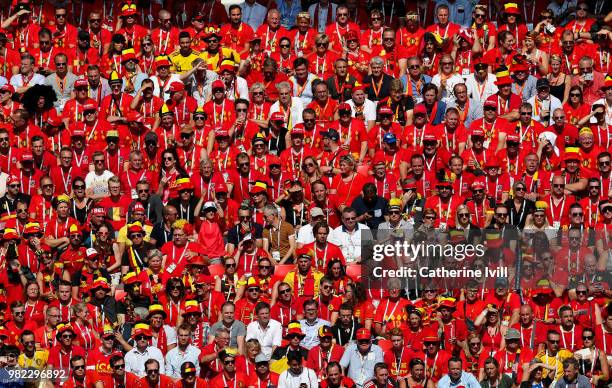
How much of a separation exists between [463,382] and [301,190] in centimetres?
385

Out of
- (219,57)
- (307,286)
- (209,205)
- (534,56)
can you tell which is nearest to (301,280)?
(307,286)

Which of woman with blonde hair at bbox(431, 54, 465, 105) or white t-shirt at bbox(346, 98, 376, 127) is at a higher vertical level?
woman with blonde hair at bbox(431, 54, 465, 105)

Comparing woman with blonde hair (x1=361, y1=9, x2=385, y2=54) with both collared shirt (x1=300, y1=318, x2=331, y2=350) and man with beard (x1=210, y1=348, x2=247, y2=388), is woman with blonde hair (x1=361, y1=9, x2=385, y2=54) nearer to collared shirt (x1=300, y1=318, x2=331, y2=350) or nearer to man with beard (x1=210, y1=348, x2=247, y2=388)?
collared shirt (x1=300, y1=318, x2=331, y2=350)

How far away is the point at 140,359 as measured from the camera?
25.4 metres

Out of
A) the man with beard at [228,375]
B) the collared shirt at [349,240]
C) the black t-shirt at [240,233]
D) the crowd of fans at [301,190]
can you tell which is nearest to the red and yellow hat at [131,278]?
the crowd of fans at [301,190]

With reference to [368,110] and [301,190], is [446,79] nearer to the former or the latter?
[368,110]

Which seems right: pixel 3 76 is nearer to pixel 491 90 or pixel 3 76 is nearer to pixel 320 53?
pixel 320 53

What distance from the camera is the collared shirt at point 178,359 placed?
25.4 m

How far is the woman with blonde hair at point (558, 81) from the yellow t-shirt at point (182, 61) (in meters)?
4.93

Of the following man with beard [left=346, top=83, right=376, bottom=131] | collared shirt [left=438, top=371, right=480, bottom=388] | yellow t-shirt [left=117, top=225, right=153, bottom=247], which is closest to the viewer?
collared shirt [left=438, top=371, right=480, bottom=388]

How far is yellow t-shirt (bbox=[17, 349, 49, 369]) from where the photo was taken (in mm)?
25703

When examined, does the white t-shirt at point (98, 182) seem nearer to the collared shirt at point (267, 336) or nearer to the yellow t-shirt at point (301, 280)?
the yellow t-shirt at point (301, 280)

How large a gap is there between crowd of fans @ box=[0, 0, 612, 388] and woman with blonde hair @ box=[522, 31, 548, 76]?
3 centimetres

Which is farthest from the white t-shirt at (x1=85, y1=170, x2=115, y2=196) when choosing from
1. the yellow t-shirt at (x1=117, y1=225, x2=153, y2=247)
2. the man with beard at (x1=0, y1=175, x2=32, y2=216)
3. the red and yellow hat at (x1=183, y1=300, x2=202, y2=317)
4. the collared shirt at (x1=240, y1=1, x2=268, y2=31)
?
the collared shirt at (x1=240, y1=1, x2=268, y2=31)
